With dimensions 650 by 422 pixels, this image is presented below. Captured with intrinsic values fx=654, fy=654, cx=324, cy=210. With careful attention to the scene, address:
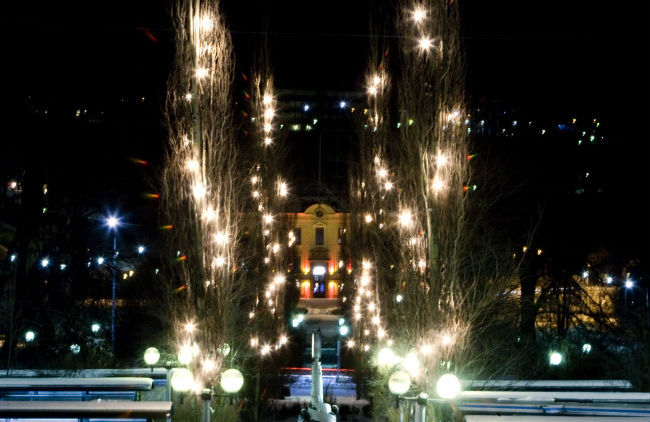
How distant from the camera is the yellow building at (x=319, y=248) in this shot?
6228 cm

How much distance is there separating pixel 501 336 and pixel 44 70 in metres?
14.7

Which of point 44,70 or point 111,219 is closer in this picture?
point 44,70

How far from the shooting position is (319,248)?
6262 cm

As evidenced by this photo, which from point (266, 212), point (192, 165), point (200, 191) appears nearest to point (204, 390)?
point (200, 191)

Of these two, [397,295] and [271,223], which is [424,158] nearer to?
[397,295]

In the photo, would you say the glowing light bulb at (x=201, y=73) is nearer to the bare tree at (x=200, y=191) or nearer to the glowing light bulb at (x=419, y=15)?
the bare tree at (x=200, y=191)

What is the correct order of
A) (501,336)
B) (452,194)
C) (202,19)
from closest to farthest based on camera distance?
(452,194) → (202,19) → (501,336)

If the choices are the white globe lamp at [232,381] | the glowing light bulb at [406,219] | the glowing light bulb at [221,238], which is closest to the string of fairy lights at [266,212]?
the glowing light bulb at [406,219]

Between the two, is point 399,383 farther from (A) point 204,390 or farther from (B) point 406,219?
(B) point 406,219

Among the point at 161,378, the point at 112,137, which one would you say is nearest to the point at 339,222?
the point at 112,137

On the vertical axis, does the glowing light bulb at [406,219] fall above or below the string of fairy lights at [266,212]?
below

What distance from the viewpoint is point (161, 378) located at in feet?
41.0

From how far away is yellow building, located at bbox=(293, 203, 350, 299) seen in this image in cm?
6228

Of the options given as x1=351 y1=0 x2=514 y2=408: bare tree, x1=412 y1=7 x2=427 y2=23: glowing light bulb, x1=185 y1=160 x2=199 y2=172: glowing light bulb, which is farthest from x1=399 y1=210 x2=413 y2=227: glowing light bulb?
x1=185 y1=160 x2=199 y2=172: glowing light bulb
